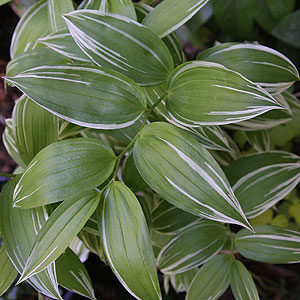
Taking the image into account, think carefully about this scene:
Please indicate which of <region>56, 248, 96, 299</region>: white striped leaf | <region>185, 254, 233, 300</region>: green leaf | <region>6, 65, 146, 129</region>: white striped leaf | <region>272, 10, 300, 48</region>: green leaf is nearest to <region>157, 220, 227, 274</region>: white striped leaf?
<region>185, 254, 233, 300</region>: green leaf

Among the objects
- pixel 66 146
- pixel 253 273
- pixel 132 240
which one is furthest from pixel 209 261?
pixel 253 273

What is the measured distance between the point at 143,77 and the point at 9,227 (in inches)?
12.5

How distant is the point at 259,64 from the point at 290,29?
0.49 meters

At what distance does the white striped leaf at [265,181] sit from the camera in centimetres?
61

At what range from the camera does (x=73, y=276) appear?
0.56m

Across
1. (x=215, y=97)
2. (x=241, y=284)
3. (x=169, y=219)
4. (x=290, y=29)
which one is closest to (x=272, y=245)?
(x=241, y=284)

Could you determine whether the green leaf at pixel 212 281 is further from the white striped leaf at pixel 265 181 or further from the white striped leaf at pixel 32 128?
the white striped leaf at pixel 32 128

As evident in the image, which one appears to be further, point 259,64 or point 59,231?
point 259,64

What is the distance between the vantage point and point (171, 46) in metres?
0.66

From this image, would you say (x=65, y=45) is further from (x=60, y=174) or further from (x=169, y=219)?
(x=169, y=219)

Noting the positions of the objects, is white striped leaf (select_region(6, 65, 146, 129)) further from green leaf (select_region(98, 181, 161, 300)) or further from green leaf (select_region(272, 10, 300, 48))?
green leaf (select_region(272, 10, 300, 48))

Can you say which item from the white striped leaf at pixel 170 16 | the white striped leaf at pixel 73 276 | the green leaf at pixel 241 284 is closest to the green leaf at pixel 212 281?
the green leaf at pixel 241 284

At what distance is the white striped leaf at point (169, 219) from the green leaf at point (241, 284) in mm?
115

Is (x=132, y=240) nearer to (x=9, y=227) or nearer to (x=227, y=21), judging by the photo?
(x=9, y=227)
